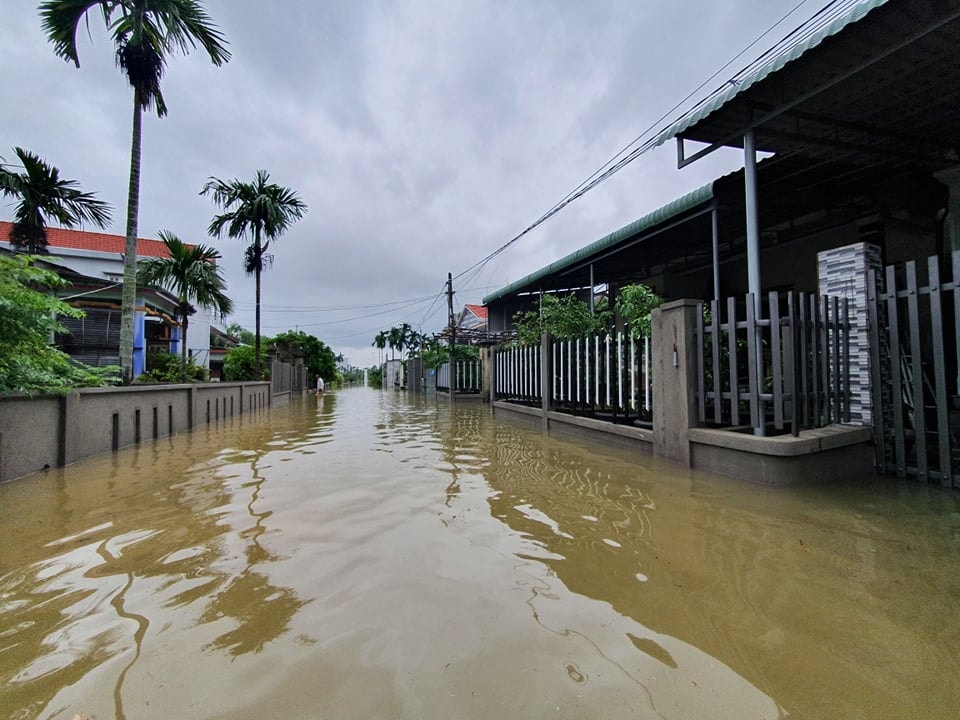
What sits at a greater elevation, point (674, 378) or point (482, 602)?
point (674, 378)

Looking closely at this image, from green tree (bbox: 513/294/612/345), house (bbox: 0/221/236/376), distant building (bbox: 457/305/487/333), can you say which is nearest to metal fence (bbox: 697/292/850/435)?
green tree (bbox: 513/294/612/345)

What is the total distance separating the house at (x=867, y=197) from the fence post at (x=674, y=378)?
2.14ft

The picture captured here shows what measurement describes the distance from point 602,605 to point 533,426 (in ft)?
22.8

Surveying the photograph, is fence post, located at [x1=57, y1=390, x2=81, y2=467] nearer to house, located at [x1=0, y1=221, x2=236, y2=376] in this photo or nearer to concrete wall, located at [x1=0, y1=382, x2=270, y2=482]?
concrete wall, located at [x1=0, y1=382, x2=270, y2=482]

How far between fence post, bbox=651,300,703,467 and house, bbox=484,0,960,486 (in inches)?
25.7

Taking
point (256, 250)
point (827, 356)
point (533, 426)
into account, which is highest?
point (256, 250)

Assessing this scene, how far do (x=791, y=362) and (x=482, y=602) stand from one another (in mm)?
3537

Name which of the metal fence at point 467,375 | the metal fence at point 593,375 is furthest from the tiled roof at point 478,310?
the metal fence at point 593,375

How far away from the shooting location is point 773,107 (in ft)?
16.9

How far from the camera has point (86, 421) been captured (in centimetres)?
571

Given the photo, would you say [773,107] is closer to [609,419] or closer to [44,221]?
[609,419]

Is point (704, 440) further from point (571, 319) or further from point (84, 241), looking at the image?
point (84, 241)

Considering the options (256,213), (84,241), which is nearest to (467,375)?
(256,213)

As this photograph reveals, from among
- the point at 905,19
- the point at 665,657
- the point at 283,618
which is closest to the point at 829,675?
the point at 665,657
